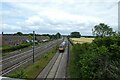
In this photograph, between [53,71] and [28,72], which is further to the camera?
[53,71]

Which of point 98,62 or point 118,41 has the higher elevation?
point 118,41

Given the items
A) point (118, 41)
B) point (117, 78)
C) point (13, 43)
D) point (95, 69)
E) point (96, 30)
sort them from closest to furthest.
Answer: point (117, 78)
point (95, 69)
point (118, 41)
point (13, 43)
point (96, 30)

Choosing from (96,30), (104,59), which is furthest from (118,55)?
(96,30)

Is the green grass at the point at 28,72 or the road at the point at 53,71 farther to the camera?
the road at the point at 53,71

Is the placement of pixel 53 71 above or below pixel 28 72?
below

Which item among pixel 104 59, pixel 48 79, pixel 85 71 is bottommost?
pixel 48 79

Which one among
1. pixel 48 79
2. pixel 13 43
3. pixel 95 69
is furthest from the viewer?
pixel 13 43

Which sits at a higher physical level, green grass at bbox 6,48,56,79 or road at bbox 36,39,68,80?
green grass at bbox 6,48,56,79

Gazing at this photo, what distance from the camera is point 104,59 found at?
9.87m

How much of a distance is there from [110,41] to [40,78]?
12202 millimetres

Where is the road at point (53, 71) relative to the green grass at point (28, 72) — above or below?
below

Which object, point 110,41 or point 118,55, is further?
point 110,41

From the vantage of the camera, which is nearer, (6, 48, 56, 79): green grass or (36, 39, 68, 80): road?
(6, 48, 56, 79): green grass

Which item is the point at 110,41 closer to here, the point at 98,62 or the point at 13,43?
the point at 98,62
